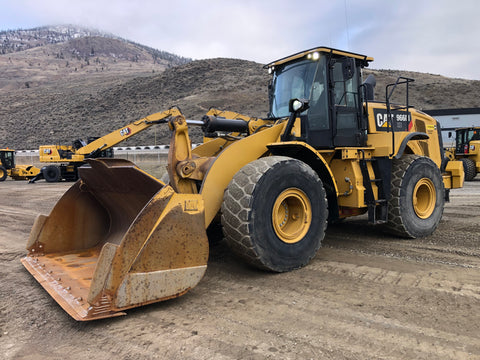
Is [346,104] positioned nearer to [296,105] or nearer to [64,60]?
[296,105]

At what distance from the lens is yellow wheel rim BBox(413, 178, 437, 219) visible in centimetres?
576

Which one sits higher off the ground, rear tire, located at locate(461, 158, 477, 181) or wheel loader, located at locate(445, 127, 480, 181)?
wheel loader, located at locate(445, 127, 480, 181)

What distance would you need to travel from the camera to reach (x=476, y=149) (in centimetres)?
1644

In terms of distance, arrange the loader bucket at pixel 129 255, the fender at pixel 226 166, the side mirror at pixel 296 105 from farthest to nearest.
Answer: the side mirror at pixel 296 105
the fender at pixel 226 166
the loader bucket at pixel 129 255

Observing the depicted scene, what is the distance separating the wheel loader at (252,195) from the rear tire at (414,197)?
16 millimetres

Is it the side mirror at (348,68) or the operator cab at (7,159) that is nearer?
the side mirror at (348,68)

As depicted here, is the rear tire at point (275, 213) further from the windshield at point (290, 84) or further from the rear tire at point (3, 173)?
the rear tire at point (3, 173)

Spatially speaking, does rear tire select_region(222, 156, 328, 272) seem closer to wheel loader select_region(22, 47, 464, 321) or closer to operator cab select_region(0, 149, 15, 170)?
wheel loader select_region(22, 47, 464, 321)

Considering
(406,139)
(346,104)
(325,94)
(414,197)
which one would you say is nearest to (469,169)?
A: (414,197)

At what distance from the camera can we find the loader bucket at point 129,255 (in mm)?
2920

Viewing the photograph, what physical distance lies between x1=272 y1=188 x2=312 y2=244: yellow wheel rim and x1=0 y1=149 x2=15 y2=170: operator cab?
23723 mm

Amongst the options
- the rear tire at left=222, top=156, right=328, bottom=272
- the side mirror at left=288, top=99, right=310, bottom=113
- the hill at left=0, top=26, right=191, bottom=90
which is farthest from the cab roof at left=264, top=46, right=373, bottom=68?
the hill at left=0, top=26, right=191, bottom=90

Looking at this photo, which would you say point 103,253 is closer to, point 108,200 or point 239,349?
point 239,349

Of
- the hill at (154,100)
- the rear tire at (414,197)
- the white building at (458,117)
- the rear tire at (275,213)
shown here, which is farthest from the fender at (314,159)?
the white building at (458,117)
